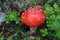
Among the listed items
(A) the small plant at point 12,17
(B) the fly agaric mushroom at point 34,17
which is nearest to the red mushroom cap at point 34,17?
(B) the fly agaric mushroom at point 34,17

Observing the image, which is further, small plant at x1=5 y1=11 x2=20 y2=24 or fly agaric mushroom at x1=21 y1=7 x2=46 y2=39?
small plant at x1=5 y1=11 x2=20 y2=24

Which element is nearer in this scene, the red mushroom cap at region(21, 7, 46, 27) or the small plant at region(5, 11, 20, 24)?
the red mushroom cap at region(21, 7, 46, 27)

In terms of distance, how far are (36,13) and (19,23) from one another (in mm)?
419

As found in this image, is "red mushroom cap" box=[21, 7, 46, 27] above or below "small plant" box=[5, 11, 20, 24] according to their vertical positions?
above

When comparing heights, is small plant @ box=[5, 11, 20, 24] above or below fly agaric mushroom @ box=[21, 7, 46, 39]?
below

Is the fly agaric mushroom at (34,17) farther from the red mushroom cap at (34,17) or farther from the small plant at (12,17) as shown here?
the small plant at (12,17)

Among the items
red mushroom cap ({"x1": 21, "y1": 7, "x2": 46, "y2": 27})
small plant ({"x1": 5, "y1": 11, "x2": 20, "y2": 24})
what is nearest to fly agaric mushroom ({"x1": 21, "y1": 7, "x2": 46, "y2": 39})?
red mushroom cap ({"x1": 21, "y1": 7, "x2": 46, "y2": 27})

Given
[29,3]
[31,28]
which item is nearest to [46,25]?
[31,28]

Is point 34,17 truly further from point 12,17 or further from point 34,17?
point 12,17

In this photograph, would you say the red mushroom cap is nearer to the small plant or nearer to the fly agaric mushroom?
the fly agaric mushroom

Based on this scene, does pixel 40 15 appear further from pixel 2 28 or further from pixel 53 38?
pixel 2 28

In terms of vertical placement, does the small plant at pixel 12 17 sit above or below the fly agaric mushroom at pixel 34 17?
below

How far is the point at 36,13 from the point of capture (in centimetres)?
281

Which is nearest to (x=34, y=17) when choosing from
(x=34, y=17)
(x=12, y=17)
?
(x=34, y=17)
